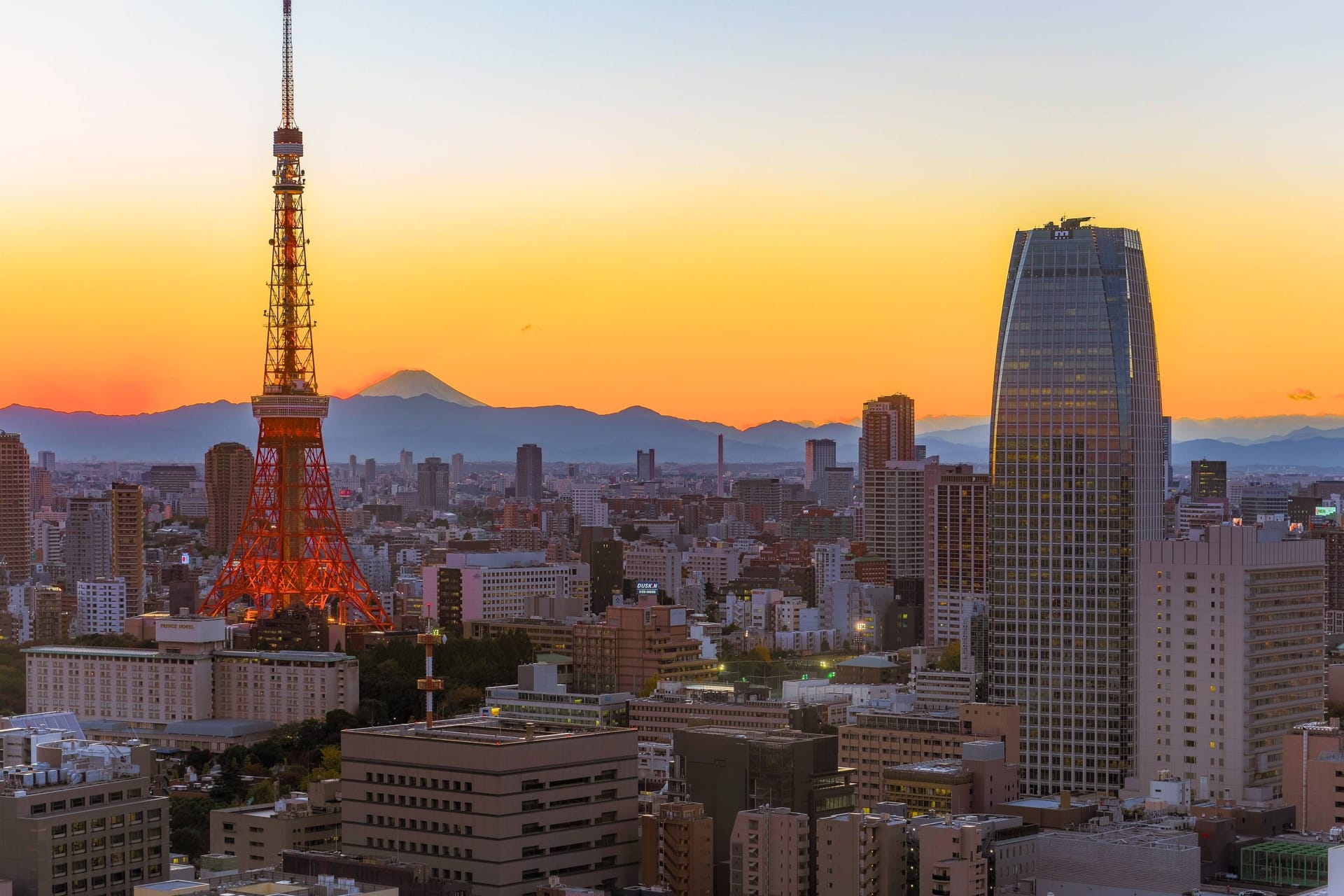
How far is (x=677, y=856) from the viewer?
3250 cm

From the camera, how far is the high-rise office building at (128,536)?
86.9 metres

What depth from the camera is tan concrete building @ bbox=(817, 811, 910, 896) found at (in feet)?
101

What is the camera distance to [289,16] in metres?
63.7

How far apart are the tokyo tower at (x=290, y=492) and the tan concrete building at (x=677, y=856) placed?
34.9 m

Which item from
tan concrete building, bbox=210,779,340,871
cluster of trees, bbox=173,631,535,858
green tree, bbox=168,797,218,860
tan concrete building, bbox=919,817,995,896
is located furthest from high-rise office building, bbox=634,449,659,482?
tan concrete building, bbox=919,817,995,896

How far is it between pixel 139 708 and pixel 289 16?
19635mm

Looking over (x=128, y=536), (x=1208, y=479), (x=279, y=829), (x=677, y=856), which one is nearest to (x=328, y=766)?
(x=279, y=829)

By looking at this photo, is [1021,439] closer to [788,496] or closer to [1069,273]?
[1069,273]

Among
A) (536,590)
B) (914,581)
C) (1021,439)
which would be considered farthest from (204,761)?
(914,581)

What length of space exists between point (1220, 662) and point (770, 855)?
48.4 feet

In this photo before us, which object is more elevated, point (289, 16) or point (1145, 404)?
point (289, 16)

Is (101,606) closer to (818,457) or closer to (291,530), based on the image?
(291,530)

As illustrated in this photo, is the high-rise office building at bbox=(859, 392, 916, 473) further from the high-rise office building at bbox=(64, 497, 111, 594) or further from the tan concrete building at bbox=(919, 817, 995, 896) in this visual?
the tan concrete building at bbox=(919, 817, 995, 896)

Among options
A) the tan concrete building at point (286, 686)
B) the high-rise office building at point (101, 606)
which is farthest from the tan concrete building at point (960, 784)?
the high-rise office building at point (101, 606)
